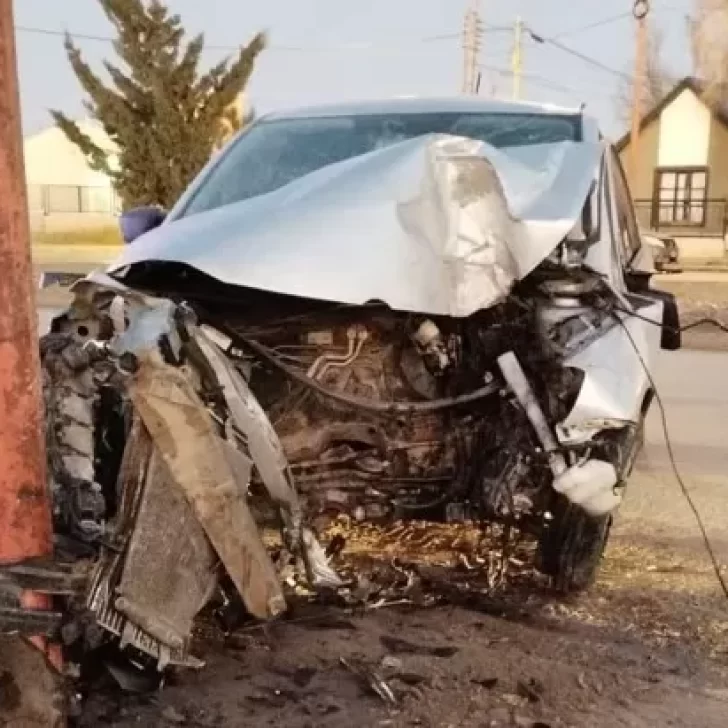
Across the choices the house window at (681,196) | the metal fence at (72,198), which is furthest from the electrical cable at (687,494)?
the metal fence at (72,198)

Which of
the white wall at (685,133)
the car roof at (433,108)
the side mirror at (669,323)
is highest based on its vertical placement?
the white wall at (685,133)

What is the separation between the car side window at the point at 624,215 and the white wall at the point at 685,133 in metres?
33.0

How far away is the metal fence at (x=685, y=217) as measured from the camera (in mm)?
36219

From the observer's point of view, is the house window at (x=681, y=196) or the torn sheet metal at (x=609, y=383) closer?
the torn sheet metal at (x=609, y=383)

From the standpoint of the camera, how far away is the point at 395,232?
→ 165 inches

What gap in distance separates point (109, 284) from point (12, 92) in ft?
3.42

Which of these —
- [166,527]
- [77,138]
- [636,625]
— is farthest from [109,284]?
[77,138]

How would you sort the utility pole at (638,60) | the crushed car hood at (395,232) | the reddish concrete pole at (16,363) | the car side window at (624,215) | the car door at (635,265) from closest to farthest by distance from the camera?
1. the reddish concrete pole at (16,363)
2. the crushed car hood at (395,232)
3. the car door at (635,265)
4. the car side window at (624,215)
5. the utility pole at (638,60)

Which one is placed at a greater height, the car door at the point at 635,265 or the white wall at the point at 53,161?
the white wall at the point at 53,161

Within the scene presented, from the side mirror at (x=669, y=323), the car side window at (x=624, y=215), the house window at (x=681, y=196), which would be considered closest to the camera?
the side mirror at (x=669, y=323)

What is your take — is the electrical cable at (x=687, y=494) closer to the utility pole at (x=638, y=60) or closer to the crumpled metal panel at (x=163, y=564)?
the crumpled metal panel at (x=163, y=564)

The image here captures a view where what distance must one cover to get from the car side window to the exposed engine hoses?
1.39m

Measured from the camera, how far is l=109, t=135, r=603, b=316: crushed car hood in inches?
158

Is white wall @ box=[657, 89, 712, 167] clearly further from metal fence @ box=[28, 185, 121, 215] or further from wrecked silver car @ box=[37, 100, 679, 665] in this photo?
wrecked silver car @ box=[37, 100, 679, 665]
